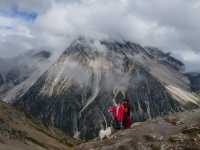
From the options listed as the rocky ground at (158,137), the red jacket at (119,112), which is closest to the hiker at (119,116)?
the red jacket at (119,112)

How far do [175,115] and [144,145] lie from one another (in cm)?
914

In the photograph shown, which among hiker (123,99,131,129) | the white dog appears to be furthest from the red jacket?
the white dog

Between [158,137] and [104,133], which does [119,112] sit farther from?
[158,137]

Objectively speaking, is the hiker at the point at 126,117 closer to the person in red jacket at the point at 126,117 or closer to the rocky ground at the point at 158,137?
the person in red jacket at the point at 126,117

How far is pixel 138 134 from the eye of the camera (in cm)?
3709

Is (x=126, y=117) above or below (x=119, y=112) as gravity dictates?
below

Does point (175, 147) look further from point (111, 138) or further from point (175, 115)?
point (175, 115)

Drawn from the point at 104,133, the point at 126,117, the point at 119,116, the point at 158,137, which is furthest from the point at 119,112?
the point at 158,137

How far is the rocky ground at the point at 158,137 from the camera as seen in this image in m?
34.9

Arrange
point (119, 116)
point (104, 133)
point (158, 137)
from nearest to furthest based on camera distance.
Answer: point (158, 137) < point (104, 133) < point (119, 116)

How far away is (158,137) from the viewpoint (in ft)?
119

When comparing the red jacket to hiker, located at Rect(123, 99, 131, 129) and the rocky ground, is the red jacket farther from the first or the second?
the rocky ground

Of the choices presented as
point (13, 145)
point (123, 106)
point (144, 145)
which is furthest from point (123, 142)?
point (13, 145)

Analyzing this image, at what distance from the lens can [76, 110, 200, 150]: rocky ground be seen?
3494cm
